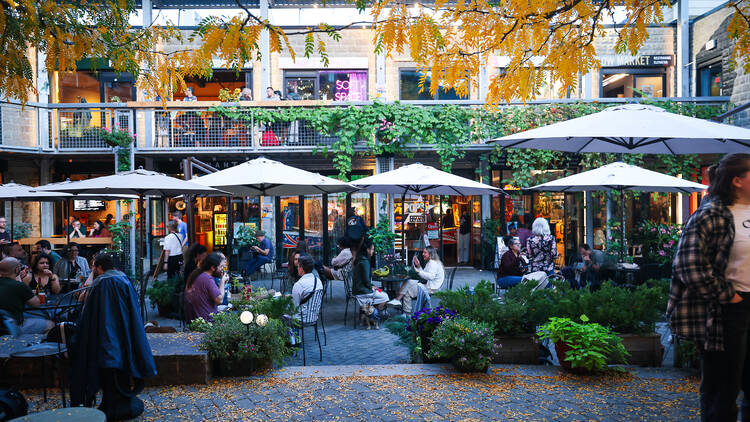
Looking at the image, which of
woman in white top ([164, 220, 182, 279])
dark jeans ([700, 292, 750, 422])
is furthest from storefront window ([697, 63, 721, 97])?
woman in white top ([164, 220, 182, 279])

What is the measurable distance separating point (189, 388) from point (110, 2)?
14.9ft

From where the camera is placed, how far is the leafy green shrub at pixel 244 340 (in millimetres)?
5309

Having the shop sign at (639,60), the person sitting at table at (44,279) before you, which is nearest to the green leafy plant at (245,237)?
the person sitting at table at (44,279)

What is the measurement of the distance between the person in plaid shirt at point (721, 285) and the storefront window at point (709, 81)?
15.2 metres

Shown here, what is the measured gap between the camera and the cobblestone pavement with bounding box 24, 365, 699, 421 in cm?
442

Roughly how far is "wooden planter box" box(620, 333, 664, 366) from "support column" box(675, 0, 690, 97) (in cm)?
1343

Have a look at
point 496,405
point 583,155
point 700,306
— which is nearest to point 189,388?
point 496,405

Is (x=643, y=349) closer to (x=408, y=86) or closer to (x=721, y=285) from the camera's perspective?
(x=721, y=285)

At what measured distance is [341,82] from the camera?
56.0 feet

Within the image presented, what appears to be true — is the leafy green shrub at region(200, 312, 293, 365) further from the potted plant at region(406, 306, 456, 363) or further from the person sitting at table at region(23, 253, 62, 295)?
the person sitting at table at region(23, 253, 62, 295)

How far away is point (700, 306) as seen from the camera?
3342mm

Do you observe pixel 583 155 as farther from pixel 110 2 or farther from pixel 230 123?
pixel 110 2

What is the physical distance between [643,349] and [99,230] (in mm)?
15218

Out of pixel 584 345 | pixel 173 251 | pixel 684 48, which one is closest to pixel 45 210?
pixel 173 251
